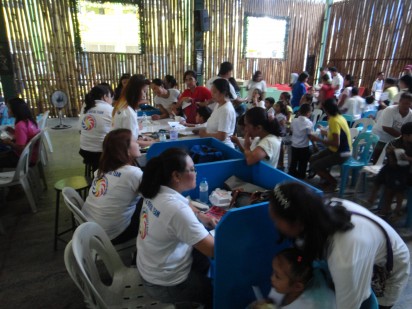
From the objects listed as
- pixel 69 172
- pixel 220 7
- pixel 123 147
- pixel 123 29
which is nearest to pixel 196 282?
pixel 123 147

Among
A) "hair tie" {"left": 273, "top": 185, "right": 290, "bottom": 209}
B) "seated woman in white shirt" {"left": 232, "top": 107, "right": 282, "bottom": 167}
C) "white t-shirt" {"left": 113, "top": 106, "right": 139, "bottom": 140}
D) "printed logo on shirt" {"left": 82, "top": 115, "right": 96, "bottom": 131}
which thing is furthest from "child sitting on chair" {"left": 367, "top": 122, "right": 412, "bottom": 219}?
"printed logo on shirt" {"left": 82, "top": 115, "right": 96, "bottom": 131}

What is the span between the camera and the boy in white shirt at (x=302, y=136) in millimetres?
3785

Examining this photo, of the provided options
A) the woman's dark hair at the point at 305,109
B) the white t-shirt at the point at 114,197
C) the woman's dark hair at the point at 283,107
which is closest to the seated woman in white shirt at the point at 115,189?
the white t-shirt at the point at 114,197

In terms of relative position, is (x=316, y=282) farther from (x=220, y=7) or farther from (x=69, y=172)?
(x=220, y=7)

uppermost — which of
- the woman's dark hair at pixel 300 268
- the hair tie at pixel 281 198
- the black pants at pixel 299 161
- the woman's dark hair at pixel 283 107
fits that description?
the hair tie at pixel 281 198

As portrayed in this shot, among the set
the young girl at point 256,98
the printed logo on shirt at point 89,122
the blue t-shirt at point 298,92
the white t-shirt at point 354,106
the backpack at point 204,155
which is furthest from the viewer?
the blue t-shirt at point 298,92

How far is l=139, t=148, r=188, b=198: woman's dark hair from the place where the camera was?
140 cm

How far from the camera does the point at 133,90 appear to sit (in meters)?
2.80

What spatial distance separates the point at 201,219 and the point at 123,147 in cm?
71

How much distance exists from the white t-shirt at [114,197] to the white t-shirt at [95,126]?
1.29 m

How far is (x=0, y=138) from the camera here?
3.39 m

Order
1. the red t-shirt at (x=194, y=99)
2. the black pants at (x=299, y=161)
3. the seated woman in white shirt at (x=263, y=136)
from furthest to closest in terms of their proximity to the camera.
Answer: the red t-shirt at (x=194, y=99) → the black pants at (x=299, y=161) → the seated woman in white shirt at (x=263, y=136)

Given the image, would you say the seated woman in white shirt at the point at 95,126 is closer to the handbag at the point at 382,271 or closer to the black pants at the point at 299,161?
the black pants at the point at 299,161

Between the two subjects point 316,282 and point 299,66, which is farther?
point 299,66
